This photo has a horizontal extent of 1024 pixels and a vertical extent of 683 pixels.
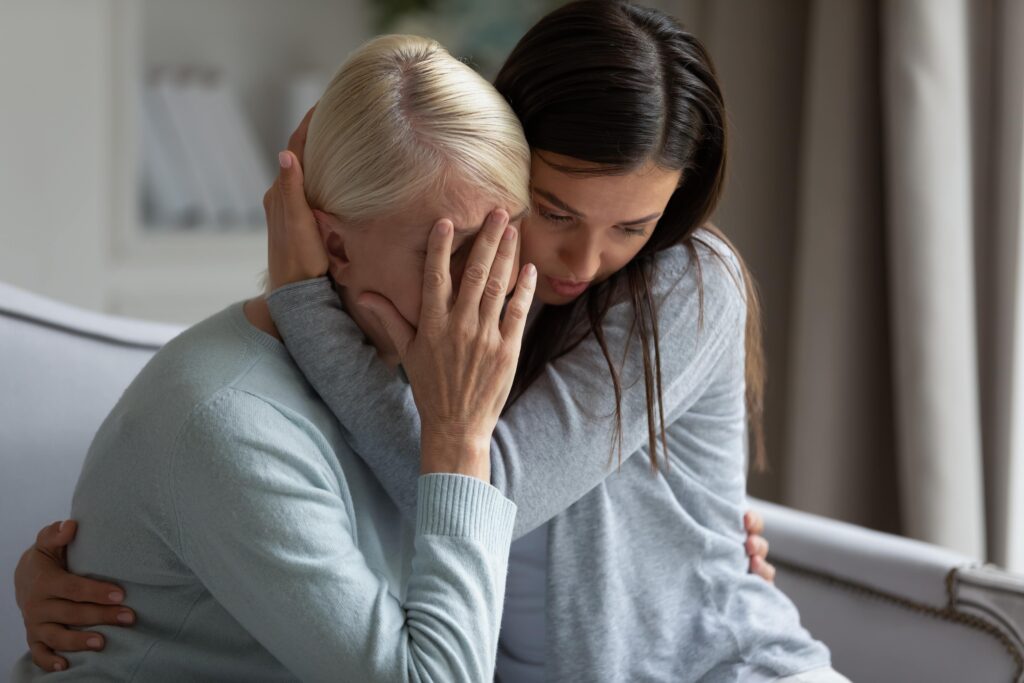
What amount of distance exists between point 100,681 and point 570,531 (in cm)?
50

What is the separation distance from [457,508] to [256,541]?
0.58 ft

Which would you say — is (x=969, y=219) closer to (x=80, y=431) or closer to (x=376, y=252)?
(x=376, y=252)

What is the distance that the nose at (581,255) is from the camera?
1.21 meters

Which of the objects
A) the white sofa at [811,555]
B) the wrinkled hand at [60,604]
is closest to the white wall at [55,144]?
the white sofa at [811,555]

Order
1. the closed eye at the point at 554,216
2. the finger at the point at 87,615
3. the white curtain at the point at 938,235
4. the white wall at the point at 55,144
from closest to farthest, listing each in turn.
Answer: the finger at the point at 87,615 < the closed eye at the point at 554,216 < the white curtain at the point at 938,235 < the white wall at the point at 55,144

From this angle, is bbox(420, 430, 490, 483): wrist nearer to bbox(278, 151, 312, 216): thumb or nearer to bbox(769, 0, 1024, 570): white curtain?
bbox(278, 151, 312, 216): thumb

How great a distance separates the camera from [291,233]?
3.69ft

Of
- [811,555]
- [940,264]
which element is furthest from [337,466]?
[940,264]

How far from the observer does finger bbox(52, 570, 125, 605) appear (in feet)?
3.58

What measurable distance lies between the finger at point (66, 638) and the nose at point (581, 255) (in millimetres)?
581

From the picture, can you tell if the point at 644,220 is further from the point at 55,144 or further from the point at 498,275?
the point at 55,144

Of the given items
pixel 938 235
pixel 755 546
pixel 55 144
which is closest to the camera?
pixel 755 546

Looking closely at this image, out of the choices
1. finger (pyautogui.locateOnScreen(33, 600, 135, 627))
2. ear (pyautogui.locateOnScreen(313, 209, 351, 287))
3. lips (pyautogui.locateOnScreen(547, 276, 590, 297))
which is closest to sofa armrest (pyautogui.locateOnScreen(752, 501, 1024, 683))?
lips (pyautogui.locateOnScreen(547, 276, 590, 297))

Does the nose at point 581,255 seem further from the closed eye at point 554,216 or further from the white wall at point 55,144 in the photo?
the white wall at point 55,144
